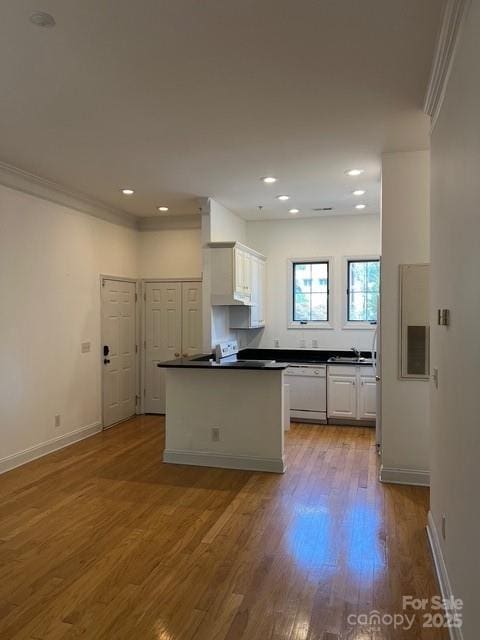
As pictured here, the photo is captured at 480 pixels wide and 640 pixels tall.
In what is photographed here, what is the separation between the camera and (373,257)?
22.6 ft


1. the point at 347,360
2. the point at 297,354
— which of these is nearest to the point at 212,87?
the point at 347,360

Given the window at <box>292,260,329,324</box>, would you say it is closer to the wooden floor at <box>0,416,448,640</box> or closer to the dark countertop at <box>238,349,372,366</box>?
the dark countertop at <box>238,349,372,366</box>

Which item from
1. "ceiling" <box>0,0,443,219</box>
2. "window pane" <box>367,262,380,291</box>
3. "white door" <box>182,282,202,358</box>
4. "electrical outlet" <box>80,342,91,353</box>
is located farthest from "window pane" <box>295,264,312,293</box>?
"electrical outlet" <box>80,342,91,353</box>

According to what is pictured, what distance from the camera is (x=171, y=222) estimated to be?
7.07 m

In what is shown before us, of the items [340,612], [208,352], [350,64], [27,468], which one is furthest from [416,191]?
[27,468]

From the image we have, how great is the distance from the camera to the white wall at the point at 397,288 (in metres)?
4.21

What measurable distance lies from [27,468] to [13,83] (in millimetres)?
3531

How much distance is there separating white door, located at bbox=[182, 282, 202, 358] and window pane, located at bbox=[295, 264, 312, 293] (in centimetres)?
154

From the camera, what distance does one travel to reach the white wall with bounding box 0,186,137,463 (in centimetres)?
466

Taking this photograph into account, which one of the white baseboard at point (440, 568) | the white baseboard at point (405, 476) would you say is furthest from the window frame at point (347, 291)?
the white baseboard at point (440, 568)

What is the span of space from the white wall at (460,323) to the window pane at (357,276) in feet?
13.2

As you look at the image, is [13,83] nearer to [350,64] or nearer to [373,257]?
[350,64]

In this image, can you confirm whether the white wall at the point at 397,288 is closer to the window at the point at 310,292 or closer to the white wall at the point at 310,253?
A: the white wall at the point at 310,253

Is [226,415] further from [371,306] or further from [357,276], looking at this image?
[357,276]
